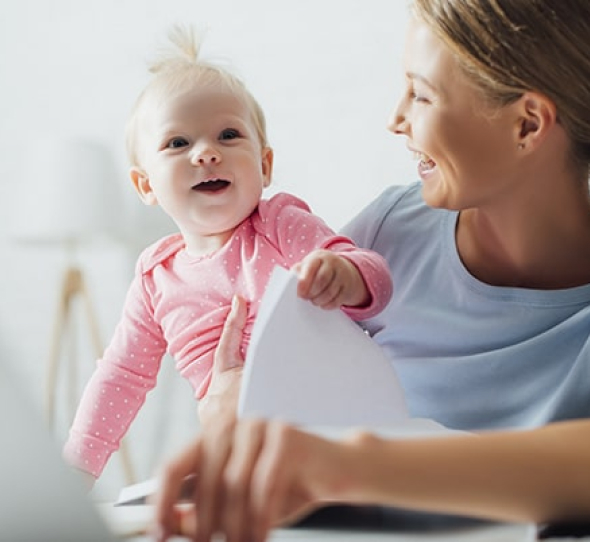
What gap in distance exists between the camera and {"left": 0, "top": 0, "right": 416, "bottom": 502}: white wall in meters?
2.78

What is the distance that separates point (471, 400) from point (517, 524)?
1.56 ft

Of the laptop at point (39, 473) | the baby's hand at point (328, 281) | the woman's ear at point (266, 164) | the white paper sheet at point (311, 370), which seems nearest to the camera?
the laptop at point (39, 473)

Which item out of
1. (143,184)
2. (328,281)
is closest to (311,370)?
(328,281)

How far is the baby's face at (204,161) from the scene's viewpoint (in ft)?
4.35

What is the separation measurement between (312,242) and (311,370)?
14.9 inches

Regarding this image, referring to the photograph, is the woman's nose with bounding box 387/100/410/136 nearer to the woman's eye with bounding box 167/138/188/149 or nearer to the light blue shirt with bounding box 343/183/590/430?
the light blue shirt with bounding box 343/183/590/430

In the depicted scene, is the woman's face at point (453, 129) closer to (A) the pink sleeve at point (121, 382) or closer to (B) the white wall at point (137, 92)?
(A) the pink sleeve at point (121, 382)

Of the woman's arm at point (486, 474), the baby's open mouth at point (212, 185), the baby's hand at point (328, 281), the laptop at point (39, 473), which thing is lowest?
the woman's arm at point (486, 474)

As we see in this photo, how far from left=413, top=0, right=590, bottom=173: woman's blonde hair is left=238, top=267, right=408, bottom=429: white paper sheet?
0.32m

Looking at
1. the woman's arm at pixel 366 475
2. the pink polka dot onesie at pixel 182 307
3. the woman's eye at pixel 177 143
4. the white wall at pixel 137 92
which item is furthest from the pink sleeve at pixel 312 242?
the white wall at pixel 137 92

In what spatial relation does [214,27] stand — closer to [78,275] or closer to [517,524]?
[78,275]

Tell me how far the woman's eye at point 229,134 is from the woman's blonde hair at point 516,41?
345mm

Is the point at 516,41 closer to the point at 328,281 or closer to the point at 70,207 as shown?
the point at 328,281

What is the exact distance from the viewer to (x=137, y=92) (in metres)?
3.12
